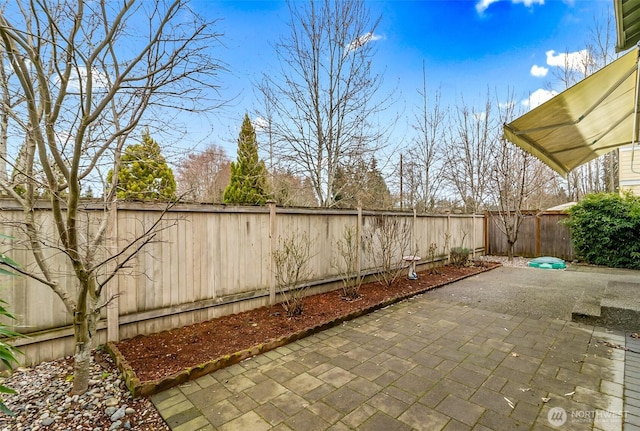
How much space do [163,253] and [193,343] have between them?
1057 mm

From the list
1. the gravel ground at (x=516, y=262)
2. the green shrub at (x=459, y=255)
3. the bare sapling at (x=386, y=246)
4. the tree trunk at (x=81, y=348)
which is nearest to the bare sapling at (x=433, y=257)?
the green shrub at (x=459, y=255)

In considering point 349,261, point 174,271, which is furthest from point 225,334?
point 349,261

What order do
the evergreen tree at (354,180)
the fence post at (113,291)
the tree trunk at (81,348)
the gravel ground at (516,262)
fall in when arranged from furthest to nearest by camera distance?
the gravel ground at (516,262), the evergreen tree at (354,180), the fence post at (113,291), the tree trunk at (81,348)

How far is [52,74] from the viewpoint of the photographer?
8.17 feet

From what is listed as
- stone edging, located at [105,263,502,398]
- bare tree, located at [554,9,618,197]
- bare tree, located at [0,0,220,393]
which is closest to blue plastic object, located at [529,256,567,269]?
bare tree, located at [554,9,618,197]

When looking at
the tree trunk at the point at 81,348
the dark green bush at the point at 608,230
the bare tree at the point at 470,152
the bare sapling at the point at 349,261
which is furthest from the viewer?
the bare tree at the point at 470,152

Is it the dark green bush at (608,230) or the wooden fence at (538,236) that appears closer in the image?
the dark green bush at (608,230)

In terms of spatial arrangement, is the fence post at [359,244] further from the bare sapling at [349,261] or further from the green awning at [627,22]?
the green awning at [627,22]

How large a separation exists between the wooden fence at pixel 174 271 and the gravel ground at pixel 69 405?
1.07 feet

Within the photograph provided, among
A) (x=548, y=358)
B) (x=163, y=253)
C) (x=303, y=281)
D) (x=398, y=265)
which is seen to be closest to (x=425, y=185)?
(x=398, y=265)

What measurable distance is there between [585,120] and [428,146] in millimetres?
8443

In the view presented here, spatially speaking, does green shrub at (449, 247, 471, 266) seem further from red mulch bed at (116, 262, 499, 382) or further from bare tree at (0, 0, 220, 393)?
bare tree at (0, 0, 220, 393)

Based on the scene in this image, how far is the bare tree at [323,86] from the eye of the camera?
646 cm

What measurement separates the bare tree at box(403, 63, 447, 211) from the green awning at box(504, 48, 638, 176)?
24.5ft
